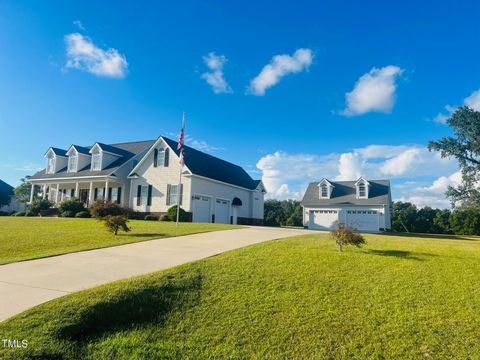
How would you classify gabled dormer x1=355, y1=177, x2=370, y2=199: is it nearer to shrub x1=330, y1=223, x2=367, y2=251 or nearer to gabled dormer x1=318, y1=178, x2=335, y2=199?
gabled dormer x1=318, y1=178, x2=335, y2=199

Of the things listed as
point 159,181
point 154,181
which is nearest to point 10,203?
point 154,181

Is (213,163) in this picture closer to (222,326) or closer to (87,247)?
(87,247)

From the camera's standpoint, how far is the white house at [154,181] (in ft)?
86.4

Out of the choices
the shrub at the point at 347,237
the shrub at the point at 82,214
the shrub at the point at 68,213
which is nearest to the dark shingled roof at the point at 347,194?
the shrub at the point at 82,214

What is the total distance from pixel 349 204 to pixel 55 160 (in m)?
32.1

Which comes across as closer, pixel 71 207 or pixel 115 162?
pixel 71 207

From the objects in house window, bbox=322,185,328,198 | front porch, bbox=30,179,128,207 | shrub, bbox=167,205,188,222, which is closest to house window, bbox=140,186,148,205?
front porch, bbox=30,179,128,207

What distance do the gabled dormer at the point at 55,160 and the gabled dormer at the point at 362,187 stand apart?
106 ft

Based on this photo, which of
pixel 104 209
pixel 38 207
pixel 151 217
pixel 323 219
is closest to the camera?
pixel 104 209

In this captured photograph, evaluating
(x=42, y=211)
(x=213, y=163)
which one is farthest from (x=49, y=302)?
(x=42, y=211)

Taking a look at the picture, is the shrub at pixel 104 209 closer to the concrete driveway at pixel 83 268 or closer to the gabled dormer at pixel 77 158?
the concrete driveway at pixel 83 268

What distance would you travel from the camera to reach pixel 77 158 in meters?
32.8

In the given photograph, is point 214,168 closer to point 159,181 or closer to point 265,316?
point 159,181

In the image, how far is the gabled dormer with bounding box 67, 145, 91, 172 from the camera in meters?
32.7
